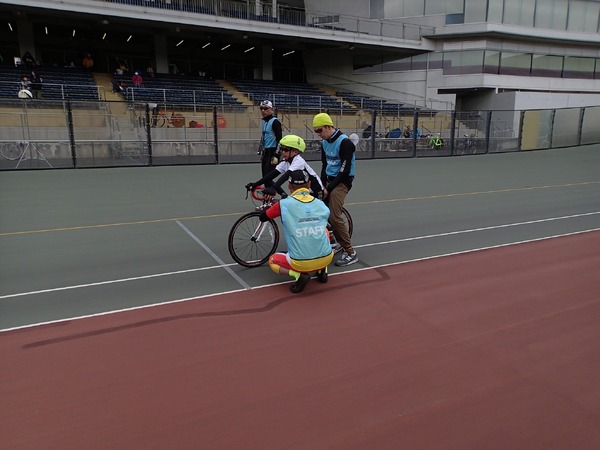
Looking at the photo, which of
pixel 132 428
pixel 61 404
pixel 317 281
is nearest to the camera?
pixel 132 428

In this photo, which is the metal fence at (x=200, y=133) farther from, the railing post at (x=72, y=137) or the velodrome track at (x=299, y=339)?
the velodrome track at (x=299, y=339)

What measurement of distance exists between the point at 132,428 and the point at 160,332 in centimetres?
139

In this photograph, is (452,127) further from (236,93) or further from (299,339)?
(299,339)

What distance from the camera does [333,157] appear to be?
6410 millimetres

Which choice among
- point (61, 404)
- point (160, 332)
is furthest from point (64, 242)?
point (61, 404)

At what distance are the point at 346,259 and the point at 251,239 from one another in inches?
51.8

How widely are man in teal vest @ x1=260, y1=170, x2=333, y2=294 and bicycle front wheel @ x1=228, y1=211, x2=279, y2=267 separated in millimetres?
854

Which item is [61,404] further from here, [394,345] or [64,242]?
[64,242]

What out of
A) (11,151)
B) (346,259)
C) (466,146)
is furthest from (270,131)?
(466,146)

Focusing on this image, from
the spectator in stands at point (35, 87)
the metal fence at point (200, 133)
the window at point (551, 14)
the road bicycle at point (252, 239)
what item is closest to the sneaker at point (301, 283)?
the road bicycle at point (252, 239)

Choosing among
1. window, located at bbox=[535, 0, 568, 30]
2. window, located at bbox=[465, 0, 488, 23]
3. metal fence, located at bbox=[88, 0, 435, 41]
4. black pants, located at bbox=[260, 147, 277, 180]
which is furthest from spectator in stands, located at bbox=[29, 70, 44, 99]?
window, located at bbox=[535, 0, 568, 30]

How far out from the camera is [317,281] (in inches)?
229

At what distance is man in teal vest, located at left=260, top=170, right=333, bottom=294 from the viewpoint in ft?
17.3

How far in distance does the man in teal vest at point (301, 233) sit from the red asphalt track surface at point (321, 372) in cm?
30
